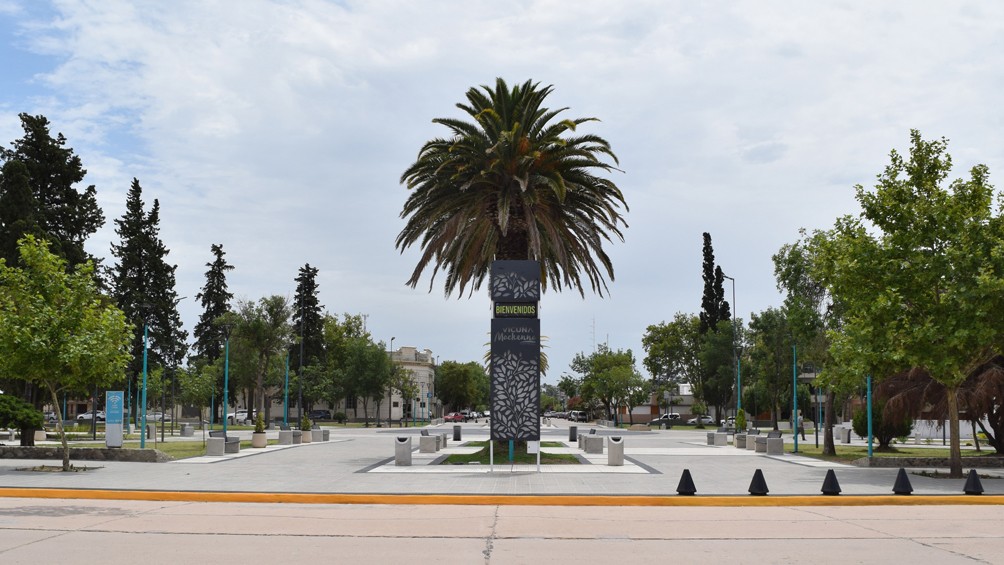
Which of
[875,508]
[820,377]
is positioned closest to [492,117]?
[820,377]

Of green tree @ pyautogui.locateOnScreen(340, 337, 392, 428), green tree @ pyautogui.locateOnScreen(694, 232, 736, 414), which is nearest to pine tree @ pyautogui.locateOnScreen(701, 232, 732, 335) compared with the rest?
green tree @ pyautogui.locateOnScreen(694, 232, 736, 414)

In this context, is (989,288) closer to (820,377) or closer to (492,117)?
(820,377)

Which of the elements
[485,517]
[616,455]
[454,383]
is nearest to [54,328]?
[485,517]

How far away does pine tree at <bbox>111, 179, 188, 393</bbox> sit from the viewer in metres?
70.2

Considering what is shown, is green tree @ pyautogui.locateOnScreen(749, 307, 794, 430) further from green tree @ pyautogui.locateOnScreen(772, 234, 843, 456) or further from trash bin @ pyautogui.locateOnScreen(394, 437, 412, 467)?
trash bin @ pyautogui.locateOnScreen(394, 437, 412, 467)

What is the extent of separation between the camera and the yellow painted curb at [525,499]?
17062 millimetres

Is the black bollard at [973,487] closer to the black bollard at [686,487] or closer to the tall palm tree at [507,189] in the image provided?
the black bollard at [686,487]

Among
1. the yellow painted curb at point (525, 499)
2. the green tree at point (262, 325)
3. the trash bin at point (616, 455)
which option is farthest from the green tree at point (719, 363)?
the yellow painted curb at point (525, 499)

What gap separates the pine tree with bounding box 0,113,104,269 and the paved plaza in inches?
Answer: 1289

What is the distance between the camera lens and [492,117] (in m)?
29.3

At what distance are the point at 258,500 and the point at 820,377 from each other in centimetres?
1896

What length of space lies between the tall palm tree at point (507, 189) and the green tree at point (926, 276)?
29.6 feet

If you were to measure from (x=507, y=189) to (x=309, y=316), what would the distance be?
215 ft

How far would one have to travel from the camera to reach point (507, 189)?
94.5 feet
